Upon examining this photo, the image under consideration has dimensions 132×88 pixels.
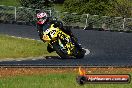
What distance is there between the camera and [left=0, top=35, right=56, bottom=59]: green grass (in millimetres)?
26719

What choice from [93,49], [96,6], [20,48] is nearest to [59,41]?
[20,48]

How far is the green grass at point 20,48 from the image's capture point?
87.7ft

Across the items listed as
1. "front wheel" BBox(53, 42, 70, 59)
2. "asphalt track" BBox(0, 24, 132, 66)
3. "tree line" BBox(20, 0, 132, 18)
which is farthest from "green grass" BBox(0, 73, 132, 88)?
"tree line" BBox(20, 0, 132, 18)

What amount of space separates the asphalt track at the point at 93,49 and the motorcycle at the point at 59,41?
3.62m

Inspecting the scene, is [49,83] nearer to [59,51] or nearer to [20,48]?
[59,51]

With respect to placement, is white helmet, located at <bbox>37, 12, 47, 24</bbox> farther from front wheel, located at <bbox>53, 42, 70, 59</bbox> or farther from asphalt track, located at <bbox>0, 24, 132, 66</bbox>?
asphalt track, located at <bbox>0, 24, 132, 66</bbox>

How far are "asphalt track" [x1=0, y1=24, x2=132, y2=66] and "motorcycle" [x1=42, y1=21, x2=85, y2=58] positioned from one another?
362 centimetres

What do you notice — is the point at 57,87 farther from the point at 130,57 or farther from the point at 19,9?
the point at 19,9

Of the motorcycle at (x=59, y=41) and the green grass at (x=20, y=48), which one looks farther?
the green grass at (x=20, y=48)

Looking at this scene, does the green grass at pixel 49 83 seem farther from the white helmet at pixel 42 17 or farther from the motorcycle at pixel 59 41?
the white helmet at pixel 42 17

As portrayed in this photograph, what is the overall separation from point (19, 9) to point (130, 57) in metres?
24.2

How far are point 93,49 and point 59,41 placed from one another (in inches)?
533

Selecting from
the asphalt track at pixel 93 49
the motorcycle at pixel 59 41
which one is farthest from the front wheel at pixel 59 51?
the asphalt track at pixel 93 49

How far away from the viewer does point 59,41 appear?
15641mm
